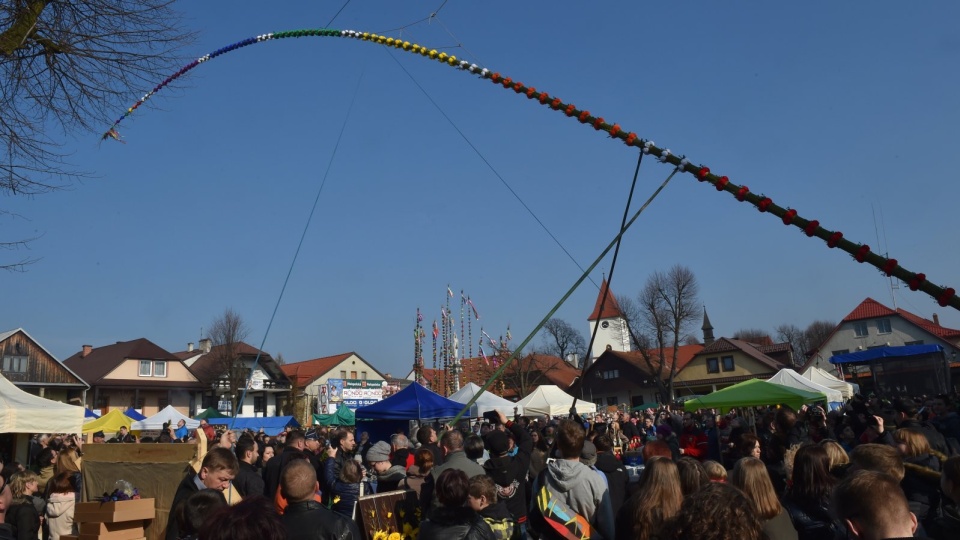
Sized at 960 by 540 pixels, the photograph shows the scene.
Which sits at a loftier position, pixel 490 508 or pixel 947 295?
pixel 947 295

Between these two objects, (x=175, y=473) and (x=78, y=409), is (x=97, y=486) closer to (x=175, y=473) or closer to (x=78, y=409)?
(x=175, y=473)

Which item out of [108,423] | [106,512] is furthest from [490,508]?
[108,423]

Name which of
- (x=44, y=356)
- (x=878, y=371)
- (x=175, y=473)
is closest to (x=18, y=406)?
(x=175, y=473)

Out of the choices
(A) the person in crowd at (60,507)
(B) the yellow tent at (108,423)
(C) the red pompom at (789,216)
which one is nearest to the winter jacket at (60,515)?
(A) the person in crowd at (60,507)

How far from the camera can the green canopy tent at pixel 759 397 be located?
18.1 m

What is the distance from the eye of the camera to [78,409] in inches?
535

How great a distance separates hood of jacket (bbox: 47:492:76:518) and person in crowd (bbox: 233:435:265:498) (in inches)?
84.5

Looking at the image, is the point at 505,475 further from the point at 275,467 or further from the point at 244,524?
the point at 244,524

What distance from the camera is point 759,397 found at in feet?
60.1

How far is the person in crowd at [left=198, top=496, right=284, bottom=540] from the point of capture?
2584 millimetres

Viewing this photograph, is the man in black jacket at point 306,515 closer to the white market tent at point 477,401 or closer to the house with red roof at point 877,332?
the white market tent at point 477,401

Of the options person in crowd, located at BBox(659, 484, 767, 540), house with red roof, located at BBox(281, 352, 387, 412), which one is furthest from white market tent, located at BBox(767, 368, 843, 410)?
house with red roof, located at BBox(281, 352, 387, 412)

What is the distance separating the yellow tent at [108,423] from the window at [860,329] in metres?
56.4

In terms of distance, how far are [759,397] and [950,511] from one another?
15.5 m
